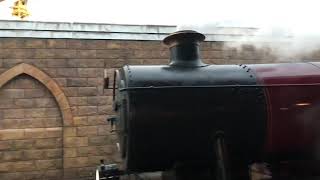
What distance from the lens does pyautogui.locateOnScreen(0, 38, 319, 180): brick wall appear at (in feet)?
27.5

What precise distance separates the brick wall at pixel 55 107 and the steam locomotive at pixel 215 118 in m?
4.33

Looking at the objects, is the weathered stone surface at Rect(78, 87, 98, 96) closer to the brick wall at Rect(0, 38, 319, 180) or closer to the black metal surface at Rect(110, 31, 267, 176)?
the brick wall at Rect(0, 38, 319, 180)

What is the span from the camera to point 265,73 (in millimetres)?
4449

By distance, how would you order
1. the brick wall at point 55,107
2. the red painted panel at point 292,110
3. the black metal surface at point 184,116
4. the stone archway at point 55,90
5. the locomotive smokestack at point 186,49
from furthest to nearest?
the stone archway at point 55,90 → the brick wall at point 55,107 → the locomotive smokestack at point 186,49 → the red painted panel at point 292,110 → the black metal surface at point 184,116

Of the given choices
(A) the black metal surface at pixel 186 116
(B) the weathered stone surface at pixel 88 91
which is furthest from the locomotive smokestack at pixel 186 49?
(B) the weathered stone surface at pixel 88 91

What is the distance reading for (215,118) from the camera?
415cm

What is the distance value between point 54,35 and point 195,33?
4.86 meters

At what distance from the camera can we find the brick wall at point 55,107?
8.37 m

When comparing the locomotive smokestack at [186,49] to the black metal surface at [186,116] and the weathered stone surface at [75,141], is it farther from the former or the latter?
the weathered stone surface at [75,141]

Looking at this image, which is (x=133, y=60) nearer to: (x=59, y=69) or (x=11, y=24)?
(x=59, y=69)

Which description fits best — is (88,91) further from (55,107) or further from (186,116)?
(186,116)

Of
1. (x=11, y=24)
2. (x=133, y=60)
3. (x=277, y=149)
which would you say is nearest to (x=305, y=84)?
(x=277, y=149)

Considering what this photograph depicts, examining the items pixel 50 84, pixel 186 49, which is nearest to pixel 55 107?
pixel 50 84

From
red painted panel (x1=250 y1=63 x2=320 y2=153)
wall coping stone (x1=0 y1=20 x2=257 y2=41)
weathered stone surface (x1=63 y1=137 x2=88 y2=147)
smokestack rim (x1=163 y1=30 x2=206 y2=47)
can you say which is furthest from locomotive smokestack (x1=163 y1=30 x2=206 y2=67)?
weathered stone surface (x1=63 y1=137 x2=88 y2=147)
